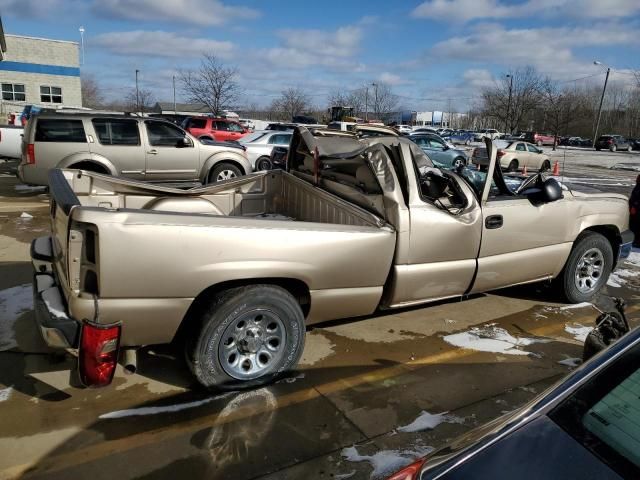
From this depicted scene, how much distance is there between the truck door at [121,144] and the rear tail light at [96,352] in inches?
328

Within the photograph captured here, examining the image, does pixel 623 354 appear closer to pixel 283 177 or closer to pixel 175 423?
pixel 175 423

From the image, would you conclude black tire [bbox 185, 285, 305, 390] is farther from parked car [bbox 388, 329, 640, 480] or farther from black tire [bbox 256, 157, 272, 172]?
black tire [bbox 256, 157, 272, 172]

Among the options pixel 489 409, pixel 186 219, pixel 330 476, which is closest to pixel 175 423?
pixel 330 476

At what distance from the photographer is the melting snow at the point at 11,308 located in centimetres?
408

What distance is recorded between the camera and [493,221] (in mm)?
4375

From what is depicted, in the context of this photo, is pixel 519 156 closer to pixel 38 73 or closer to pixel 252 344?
pixel 252 344

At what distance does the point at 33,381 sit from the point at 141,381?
741mm

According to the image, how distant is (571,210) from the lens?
4941mm

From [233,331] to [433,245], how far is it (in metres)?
1.76

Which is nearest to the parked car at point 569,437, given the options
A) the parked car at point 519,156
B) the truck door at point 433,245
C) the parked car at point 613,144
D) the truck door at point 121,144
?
the truck door at point 433,245

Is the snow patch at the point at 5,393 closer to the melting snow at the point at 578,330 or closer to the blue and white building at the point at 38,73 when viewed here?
the melting snow at the point at 578,330

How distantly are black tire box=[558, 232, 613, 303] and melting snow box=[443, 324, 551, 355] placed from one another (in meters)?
1.06

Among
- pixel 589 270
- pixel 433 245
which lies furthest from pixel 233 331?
pixel 589 270

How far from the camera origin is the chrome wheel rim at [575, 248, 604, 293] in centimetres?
533
